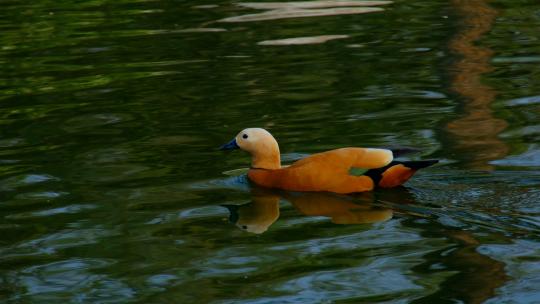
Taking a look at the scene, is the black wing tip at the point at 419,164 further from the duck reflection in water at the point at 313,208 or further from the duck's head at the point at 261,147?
the duck's head at the point at 261,147

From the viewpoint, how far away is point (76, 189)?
9062 millimetres

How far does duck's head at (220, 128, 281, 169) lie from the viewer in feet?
29.0

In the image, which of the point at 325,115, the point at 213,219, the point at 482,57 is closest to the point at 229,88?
the point at 325,115

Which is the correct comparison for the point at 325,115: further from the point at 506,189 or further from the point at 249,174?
the point at 506,189

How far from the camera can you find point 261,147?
8852 millimetres

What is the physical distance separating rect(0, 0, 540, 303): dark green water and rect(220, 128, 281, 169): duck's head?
0.78ft

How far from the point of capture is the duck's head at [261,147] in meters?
8.83

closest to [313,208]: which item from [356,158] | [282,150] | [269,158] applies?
[356,158]

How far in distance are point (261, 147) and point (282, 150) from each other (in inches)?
37.1

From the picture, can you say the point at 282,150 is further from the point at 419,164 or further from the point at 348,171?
the point at 419,164

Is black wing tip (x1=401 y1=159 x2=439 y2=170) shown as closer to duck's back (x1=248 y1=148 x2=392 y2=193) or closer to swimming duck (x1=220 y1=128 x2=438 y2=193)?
swimming duck (x1=220 y1=128 x2=438 y2=193)

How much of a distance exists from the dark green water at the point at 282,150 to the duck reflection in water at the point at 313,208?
0.7 inches

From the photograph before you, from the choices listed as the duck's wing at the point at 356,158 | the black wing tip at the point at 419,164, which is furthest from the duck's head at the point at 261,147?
the black wing tip at the point at 419,164

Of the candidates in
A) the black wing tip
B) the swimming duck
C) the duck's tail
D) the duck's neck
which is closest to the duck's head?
the duck's neck
